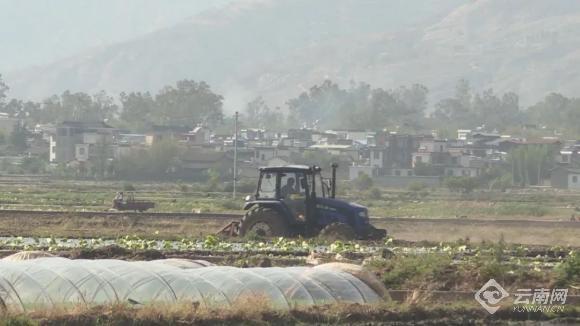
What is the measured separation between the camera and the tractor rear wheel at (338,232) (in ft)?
126

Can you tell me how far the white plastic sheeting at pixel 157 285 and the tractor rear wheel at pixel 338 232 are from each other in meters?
14.0

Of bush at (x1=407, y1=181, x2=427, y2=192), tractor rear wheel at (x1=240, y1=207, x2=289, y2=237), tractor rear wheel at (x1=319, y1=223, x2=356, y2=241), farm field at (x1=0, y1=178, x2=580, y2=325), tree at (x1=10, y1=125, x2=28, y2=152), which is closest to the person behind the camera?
farm field at (x1=0, y1=178, x2=580, y2=325)

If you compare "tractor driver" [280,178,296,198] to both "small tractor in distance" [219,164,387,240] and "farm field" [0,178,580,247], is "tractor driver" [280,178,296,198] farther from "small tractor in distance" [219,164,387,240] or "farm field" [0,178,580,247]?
"farm field" [0,178,580,247]

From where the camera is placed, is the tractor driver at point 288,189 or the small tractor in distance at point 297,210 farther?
the tractor driver at point 288,189

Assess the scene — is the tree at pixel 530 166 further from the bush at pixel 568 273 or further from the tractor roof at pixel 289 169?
the bush at pixel 568 273

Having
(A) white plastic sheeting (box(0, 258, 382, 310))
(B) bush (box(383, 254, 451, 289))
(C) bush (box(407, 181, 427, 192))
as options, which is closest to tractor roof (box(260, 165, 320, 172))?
(B) bush (box(383, 254, 451, 289))

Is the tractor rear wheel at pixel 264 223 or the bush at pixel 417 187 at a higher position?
the tractor rear wheel at pixel 264 223

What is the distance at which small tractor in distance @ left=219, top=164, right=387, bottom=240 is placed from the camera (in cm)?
3884

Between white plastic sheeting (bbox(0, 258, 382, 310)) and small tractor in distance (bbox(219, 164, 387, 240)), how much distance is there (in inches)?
568

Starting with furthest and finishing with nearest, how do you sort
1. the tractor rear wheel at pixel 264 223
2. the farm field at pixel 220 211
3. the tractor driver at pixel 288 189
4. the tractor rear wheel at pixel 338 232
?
the farm field at pixel 220 211, the tractor driver at pixel 288 189, the tractor rear wheel at pixel 264 223, the tractor rear wheel at pixel 338 232

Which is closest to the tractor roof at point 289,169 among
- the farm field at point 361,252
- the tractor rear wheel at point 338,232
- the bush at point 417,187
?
the tractor rear wheel at point 338,232

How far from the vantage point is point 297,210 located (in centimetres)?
3891

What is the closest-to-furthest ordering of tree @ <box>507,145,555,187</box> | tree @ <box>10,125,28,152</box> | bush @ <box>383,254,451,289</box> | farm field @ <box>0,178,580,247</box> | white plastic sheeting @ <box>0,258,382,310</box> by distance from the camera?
white plastic sheeting @ <box>0,258,382,310</box> < bush @ <box>383,254,451,289</box> < farm field @ <box>0,178,580,247</box> < tree @ <box>507,145,555,187</box> < tree @ <box>10,125,28,152</box>

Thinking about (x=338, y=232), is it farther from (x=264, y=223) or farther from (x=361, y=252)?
(x=361, y=252)
